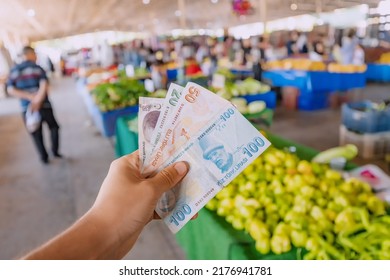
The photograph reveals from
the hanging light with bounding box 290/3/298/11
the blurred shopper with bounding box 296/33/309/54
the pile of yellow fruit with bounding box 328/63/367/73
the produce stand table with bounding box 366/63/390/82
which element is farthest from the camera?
the blurred shopper with bounding box 296/33/309/54

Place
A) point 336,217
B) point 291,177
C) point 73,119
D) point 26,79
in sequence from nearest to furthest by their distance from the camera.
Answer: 1. point 336,217
2. point 291,177
3. point 26,79
4. point 73,119

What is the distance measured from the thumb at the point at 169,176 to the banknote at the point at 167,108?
0.06 metres

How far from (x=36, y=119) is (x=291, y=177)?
2631mm

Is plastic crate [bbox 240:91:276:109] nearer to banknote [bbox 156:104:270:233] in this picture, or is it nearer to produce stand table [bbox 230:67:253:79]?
produce stand table [bbox 230:67:253:79]

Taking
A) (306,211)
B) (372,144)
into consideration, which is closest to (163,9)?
(372,144)

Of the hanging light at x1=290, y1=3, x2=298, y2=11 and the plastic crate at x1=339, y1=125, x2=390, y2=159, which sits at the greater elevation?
the hanging light at x1=290, y1=3, x2=298, y2=11

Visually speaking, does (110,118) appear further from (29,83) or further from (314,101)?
(314,101)

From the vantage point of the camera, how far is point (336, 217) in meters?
1.13

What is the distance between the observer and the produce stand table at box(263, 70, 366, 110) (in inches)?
187

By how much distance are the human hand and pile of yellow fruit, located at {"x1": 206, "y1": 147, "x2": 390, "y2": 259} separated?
1.73 ft

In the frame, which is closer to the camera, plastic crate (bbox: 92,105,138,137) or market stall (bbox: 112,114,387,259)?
market stall (bbox: 112,114,387,259)

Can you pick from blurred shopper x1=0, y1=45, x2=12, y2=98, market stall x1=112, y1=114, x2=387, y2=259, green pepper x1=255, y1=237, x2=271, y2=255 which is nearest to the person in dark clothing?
market stall x1=112, y1=114, x2=387, y2=259
